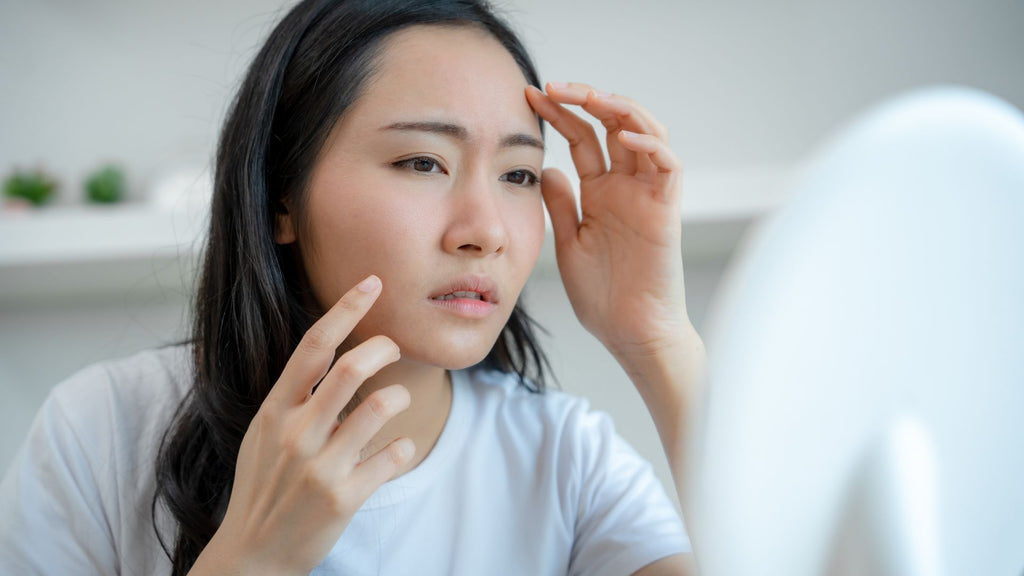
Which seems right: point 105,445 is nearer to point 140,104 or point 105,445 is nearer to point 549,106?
point 549,106

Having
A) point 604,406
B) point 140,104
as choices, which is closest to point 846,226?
point 604,406

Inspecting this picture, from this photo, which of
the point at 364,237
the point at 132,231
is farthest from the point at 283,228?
the point at 132,231

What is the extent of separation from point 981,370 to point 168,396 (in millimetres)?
869

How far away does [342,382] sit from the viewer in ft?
1.86

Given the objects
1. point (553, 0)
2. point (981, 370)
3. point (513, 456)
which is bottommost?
point (513, 456)

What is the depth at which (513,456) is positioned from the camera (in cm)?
94

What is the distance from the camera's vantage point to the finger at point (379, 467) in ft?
1.94

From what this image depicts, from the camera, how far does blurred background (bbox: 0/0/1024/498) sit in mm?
1681

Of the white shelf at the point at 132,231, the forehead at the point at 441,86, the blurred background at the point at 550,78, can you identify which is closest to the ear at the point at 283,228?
the forehead at the point at 441,86

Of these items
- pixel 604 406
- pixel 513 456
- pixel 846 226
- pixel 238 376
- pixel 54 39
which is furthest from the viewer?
pixel 604 406

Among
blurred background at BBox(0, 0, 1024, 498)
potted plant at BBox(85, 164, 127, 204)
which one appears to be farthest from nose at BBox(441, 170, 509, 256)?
potted plant at BBox(85, 164, 127, 204)

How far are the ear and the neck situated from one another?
170 mm

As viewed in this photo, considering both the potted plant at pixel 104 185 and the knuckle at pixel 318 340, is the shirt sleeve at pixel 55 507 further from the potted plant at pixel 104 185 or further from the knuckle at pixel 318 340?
the potted plant at pixel 104 185

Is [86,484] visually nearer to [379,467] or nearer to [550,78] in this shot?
[379,467]
